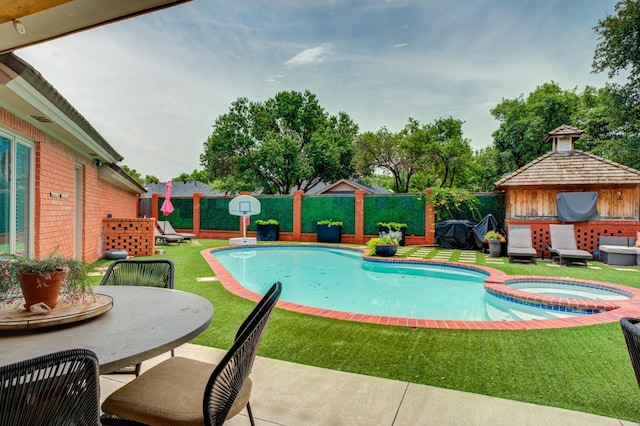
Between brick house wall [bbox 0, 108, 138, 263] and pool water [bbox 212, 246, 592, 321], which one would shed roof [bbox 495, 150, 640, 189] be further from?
brick house wall [bbox 0, 108, 138, 263]

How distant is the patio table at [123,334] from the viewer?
1355mm

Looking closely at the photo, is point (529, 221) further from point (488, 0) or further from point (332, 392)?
point (332, 392)

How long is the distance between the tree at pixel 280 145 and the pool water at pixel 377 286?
45.5 ft

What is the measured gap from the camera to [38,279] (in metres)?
1.70

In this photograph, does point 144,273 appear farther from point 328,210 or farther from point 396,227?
point 328,210

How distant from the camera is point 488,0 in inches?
350

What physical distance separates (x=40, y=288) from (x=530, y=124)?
75.2 feet

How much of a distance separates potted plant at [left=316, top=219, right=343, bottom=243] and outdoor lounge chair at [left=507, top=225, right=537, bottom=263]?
667 centimetres

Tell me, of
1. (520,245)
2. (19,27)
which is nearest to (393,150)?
(520,245)

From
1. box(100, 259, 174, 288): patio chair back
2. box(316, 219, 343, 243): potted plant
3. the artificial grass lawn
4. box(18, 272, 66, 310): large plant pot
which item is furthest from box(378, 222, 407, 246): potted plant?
box(18, 272, 66, 310): large plant pot

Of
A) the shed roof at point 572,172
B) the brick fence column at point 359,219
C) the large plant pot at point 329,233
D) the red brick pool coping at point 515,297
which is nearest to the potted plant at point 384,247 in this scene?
the red brick pool coping at point 515,297

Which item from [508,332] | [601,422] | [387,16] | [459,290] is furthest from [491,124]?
[601,422]

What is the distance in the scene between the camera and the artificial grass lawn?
253 cm

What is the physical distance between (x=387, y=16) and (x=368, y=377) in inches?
424
